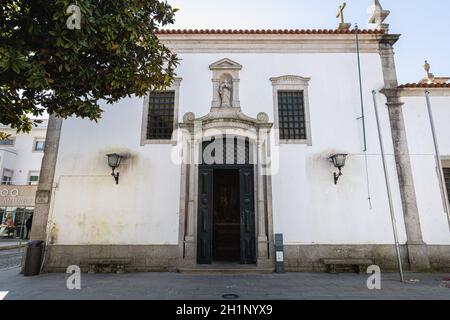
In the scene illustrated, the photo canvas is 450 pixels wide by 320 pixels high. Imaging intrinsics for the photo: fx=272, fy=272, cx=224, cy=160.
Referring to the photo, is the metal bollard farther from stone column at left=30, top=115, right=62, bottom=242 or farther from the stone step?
stone column at left=30, top=115, right=62, bottom=242

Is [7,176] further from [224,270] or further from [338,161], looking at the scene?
[338,161]

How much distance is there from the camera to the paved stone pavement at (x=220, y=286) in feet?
16.4

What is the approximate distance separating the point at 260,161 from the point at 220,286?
3.61 metres

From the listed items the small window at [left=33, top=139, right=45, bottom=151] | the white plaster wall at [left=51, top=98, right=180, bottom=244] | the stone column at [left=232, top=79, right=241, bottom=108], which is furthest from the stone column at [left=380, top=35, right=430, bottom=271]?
the small window at [left=33, top=139, right=45, bottom=151]

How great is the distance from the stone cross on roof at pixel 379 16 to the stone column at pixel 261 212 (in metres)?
5.26

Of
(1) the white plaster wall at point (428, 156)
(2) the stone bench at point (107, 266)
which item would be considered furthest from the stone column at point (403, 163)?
(2) the stone bench at point (107, 266)

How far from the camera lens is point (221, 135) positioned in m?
8.09

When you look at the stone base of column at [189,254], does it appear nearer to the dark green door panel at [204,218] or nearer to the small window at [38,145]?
the dark green door panel at [204,218]

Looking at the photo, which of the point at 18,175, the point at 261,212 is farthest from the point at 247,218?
the point at 18,175

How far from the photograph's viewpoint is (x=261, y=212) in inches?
299
